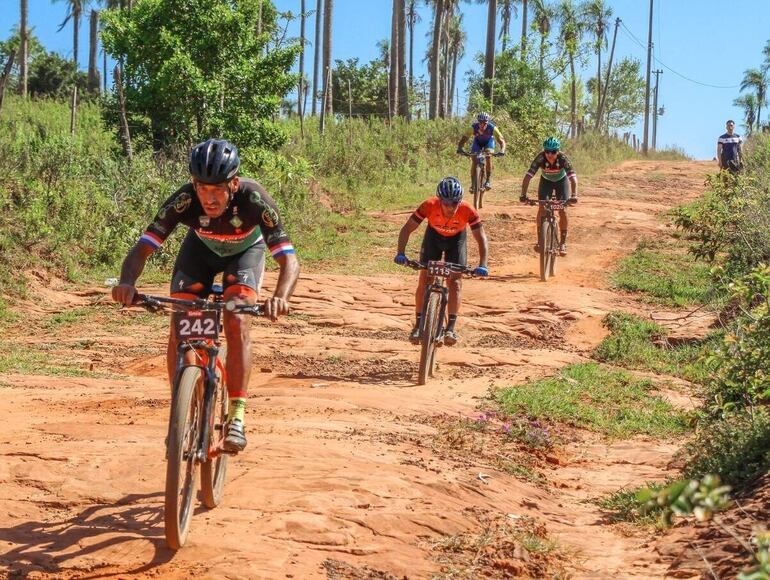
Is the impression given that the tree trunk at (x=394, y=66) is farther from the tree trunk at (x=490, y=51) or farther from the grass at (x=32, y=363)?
the grass at (x=32, y=363)

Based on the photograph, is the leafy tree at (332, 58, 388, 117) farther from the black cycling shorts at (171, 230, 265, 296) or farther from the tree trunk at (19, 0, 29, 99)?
the black cycling shorts at (171, 230, 265, 296)

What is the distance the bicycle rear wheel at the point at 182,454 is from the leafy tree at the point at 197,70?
48.3 ft

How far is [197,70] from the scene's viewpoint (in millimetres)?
19328

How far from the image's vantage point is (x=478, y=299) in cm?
1527

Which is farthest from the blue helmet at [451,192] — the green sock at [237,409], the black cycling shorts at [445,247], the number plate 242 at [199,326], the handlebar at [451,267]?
the number plate 242 at [199,326]

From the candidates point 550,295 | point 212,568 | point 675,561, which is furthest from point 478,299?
point 212,568

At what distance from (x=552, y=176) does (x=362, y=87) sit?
1465 inches

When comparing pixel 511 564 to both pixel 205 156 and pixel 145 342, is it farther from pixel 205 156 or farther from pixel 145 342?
pixel 145 342

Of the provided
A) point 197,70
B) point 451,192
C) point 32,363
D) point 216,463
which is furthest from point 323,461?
point 197,70

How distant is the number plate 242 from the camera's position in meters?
5.40

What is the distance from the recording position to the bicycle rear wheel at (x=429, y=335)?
34.7 feet

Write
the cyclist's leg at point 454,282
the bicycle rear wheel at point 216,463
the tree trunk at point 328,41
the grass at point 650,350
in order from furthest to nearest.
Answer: the tree trunk at point 328,41 → the grass at point 650,350 → the cyclist's leg at point 454,282 → the bicycle rear wheel at point 216,463

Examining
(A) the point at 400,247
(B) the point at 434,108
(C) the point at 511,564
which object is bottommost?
(C) the point at 511,564

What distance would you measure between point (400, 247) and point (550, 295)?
5.26 meters
